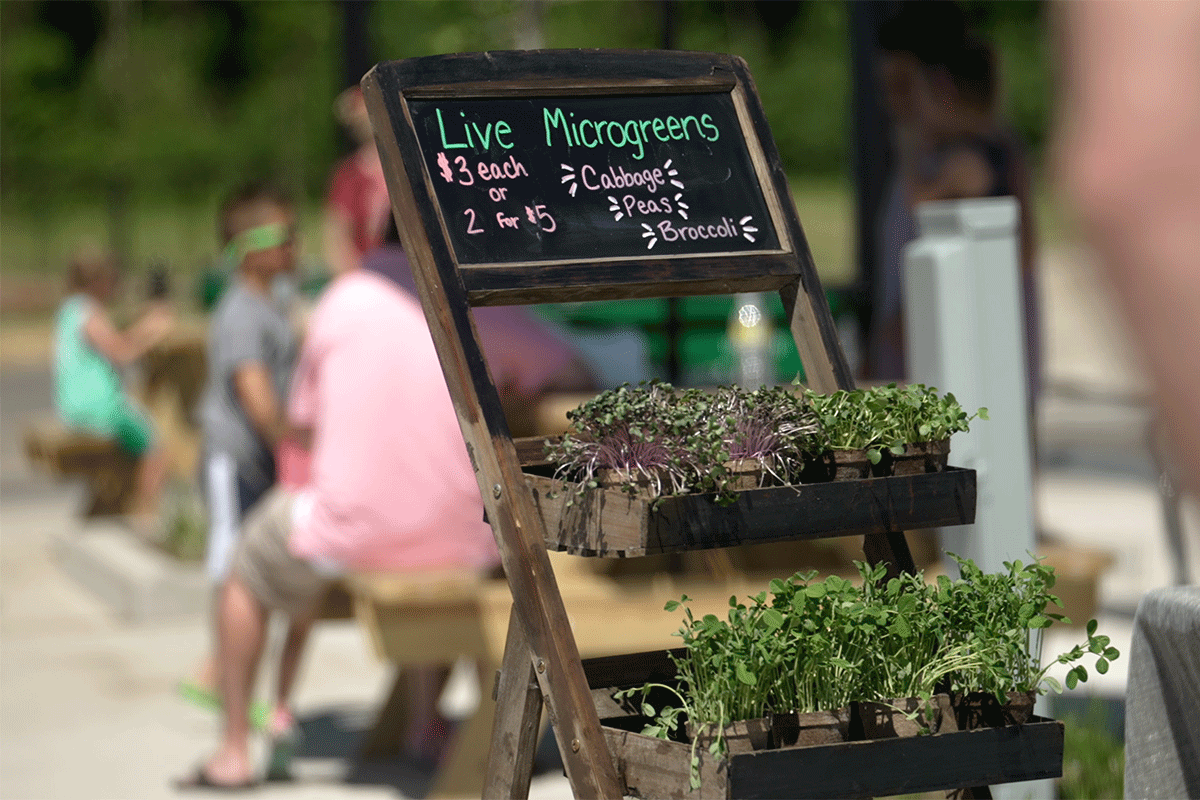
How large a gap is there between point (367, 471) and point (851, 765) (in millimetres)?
2331

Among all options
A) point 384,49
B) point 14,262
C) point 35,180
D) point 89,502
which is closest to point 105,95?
point 35,180

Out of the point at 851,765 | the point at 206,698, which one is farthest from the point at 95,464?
the point at 851,765

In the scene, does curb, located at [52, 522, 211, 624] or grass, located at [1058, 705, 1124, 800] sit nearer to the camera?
grass, located at [1058, 705, 1124, 800]

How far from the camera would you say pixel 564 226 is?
2.30 m

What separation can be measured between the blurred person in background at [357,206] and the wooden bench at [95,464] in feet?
14.1

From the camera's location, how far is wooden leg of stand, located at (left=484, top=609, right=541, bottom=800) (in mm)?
2139

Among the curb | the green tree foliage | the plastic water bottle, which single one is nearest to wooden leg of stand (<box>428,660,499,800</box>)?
the plastic water bottle

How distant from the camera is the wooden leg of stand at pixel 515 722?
7.02ft

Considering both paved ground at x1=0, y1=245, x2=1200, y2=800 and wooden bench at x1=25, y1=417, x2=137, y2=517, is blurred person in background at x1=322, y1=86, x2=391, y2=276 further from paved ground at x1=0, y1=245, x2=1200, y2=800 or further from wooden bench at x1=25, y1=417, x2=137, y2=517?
wooden bench at x1=25, y1=417, x2=137, y2=517

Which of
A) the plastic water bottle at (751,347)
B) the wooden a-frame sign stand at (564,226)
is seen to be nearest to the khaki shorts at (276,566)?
the plastic water bottle at (751,347)

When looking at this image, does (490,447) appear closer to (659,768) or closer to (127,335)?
(659,768)

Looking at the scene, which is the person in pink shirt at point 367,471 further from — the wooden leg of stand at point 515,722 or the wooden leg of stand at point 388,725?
the wooden leg of stand at point 515,722

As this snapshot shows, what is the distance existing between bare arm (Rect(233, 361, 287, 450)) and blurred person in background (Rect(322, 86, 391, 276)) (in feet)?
1.75

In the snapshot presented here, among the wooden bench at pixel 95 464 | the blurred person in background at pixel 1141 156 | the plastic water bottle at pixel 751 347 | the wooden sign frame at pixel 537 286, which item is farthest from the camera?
the wooden bench at pixel 95 464
